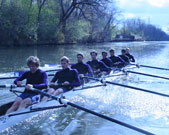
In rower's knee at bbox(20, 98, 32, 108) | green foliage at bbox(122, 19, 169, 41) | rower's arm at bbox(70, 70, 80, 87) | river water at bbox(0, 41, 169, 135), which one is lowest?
river water at bbox(0, 41, 169, 135)

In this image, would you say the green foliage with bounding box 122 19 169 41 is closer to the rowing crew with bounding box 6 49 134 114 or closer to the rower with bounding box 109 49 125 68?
the rower with bounding box 109 49 125 68

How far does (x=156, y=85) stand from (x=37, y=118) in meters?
6.87

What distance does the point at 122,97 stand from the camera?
26.5 feet

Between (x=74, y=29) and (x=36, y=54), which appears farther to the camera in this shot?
(x=74, y=29)

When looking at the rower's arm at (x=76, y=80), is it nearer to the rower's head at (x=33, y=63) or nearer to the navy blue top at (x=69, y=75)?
the navy blue top at (x=69, y=75)

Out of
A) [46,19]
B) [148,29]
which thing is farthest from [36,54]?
[148,29]

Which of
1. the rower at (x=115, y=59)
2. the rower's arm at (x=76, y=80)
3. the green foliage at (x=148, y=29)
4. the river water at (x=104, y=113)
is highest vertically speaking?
the green foliage at (x=148, y=29)

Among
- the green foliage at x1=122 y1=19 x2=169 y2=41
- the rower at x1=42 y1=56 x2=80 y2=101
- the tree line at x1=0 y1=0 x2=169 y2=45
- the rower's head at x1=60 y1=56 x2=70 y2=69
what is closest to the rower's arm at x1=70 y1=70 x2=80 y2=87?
the rower at x1=42 y1=56 x2=80 y2=101

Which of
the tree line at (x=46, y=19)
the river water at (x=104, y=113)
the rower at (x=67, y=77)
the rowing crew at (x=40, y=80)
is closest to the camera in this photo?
the rowing crew at (x=40, y=80)

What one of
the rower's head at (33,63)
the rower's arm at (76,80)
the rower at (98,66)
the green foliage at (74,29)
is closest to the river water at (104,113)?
the rower's arm at (76,80)

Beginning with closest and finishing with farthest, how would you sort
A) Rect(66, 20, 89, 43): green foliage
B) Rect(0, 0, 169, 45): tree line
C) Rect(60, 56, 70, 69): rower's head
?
Rect(60, 56, 70, 69): rower's head < Rect(0, 0, 169, 45): tree line < Rect(66, 20, 89, 43): green foliage

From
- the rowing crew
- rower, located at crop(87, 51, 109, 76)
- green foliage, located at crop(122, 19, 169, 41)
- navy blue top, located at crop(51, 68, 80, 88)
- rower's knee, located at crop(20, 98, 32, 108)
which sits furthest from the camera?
green foliage, located at crop(122, 19, 169, 41)

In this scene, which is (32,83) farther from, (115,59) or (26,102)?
(115,59)

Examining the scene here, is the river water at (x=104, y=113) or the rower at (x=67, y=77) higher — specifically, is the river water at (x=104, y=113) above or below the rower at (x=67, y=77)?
below
